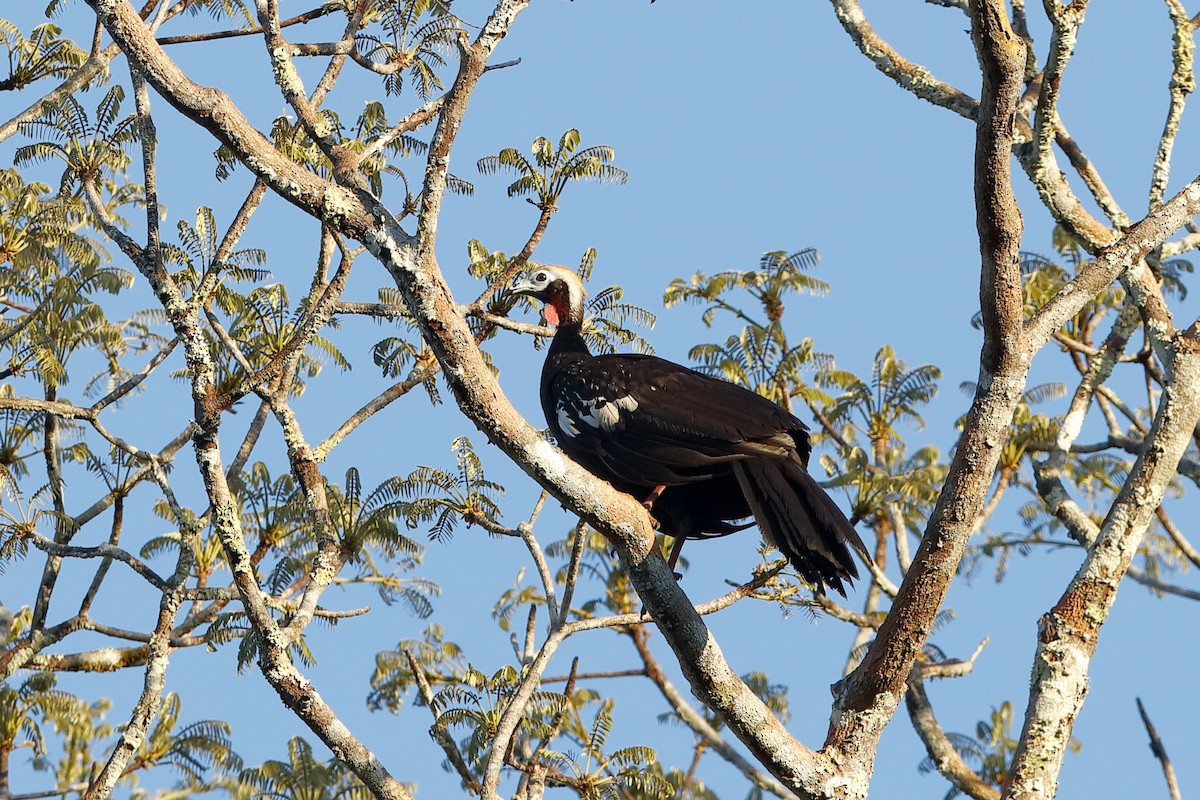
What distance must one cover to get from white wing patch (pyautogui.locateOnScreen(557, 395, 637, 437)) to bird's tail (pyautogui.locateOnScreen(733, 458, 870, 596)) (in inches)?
30.3

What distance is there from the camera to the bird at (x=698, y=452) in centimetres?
515

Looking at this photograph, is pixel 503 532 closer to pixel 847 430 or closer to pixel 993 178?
pixel 993 178

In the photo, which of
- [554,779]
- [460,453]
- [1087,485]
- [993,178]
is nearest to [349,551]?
[460,453]

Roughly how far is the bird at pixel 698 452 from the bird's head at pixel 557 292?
0.83 m

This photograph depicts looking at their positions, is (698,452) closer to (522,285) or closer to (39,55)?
(522,285)

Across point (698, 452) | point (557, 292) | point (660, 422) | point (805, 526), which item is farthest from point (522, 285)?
point (805, 526)

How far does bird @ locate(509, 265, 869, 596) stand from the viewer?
16.9ft

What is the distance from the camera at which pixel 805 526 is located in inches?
201

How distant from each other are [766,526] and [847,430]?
4.89 meters

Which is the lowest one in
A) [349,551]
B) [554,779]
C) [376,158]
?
[554,779]

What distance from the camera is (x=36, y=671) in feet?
24.0

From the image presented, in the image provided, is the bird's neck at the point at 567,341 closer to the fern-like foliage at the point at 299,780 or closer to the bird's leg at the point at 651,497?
the bird's leg at the point at 651,497

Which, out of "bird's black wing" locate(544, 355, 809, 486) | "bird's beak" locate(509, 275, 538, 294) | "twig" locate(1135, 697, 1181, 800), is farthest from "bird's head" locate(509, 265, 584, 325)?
"twig" locate(1135, 697, 1181, 800)

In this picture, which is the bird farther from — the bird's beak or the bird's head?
the bird's head
